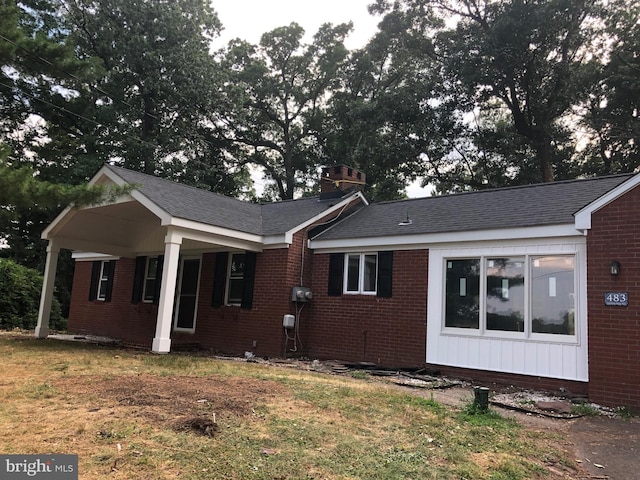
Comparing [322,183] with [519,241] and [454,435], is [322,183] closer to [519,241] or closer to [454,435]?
[519,241]

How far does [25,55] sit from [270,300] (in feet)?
27.4

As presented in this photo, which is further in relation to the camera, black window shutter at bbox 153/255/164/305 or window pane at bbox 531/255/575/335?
black window shutter at bbox 153/255/164/305

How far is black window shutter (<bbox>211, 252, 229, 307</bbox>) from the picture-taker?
1302 centimetres

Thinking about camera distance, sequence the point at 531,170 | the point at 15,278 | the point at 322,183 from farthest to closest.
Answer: the point at 531,170, the point at 15,278, the point at 322,183

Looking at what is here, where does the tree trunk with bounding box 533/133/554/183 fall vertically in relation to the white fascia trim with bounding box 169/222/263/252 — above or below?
above

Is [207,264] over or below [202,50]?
below

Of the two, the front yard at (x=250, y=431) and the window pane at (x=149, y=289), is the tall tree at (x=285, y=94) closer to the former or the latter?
the window pane at (x=149, y=289)

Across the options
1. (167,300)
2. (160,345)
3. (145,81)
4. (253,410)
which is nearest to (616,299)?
(253,410)

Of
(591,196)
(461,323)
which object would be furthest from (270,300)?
(591,196)

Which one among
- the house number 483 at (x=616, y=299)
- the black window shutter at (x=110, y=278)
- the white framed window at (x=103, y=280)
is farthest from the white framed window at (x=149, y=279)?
the house number 483 at (x=616, y=299)

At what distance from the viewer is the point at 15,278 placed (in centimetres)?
1647

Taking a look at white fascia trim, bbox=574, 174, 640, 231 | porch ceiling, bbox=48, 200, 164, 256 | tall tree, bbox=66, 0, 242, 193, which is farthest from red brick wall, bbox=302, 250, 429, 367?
tall tree, bbox=66, 0, 242, 193

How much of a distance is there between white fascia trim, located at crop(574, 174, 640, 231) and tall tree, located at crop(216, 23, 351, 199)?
915 inches

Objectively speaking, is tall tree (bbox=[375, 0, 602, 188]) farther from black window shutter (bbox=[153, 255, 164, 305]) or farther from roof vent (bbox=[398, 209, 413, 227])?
black window shutter (bbox=[153, 255, 164, 305])
